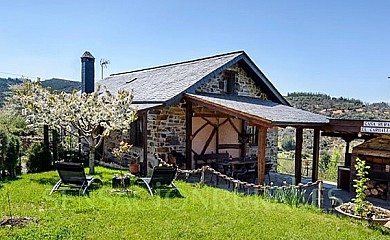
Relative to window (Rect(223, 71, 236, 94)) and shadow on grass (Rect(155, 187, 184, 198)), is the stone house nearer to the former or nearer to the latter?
window (Rect(223, 71, 236, 94))

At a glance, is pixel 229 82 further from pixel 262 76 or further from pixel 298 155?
pixel 298 155

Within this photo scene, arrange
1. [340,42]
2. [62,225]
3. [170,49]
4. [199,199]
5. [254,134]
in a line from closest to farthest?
1. [62,225]
2. [199,199]
3. [254,134]
4. [340,42]
5. [170,49]

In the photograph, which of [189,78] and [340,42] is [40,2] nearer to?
[189,78]

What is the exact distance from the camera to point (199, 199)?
28.1 ft

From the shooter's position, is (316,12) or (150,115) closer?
(150,115)

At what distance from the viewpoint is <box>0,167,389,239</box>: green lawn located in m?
5.94

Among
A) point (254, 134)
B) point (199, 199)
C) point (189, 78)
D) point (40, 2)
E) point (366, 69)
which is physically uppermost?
point (40, 2)

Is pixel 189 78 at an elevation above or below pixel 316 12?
below

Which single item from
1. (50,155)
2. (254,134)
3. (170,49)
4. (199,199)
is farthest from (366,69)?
(50,155)

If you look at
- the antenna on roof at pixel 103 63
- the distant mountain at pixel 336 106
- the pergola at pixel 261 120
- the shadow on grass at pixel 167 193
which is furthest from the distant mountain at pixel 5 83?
the shadow on grass at pixel 167 193

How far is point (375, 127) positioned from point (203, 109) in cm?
661

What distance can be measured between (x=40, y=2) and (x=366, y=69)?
19.6 metres

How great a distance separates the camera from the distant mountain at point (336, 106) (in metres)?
27.3

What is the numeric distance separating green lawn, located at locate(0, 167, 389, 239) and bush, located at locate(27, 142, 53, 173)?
3385 mm
